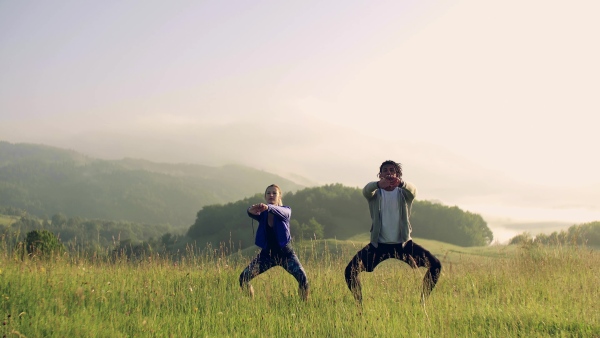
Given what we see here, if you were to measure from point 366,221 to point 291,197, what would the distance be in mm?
12972

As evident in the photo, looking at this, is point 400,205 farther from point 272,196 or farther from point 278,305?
point 278,305

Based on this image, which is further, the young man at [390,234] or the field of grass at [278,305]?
the young man at [390,234]

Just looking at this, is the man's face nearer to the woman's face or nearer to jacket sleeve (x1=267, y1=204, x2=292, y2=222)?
jacket sleeve (x1=267, y1=204, x2=292, y2=222)

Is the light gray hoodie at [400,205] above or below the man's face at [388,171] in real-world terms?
below

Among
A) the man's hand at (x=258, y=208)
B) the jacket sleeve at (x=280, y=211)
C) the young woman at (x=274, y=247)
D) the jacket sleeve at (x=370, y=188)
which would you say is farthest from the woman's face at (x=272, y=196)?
the jacket sleeve at (x=370, y=188)

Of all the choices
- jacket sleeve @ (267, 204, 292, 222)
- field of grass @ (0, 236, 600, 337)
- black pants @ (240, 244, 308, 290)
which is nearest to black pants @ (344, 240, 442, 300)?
field of grass @ (0, 236, 600, 337)

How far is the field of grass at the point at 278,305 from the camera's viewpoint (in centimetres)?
621

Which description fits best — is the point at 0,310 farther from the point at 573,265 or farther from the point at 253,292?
the point at 573,265

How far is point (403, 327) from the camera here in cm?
626

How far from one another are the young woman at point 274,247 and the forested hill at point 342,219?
64.8 m

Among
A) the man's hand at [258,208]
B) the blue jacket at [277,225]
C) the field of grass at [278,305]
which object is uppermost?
the man's hand at [258,208]

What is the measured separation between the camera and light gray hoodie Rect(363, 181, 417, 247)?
732 centimetres

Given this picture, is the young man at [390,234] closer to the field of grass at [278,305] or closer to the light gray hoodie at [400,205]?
the light gray hoodie at [400,205]

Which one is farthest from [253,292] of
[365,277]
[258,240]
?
[365,277]
